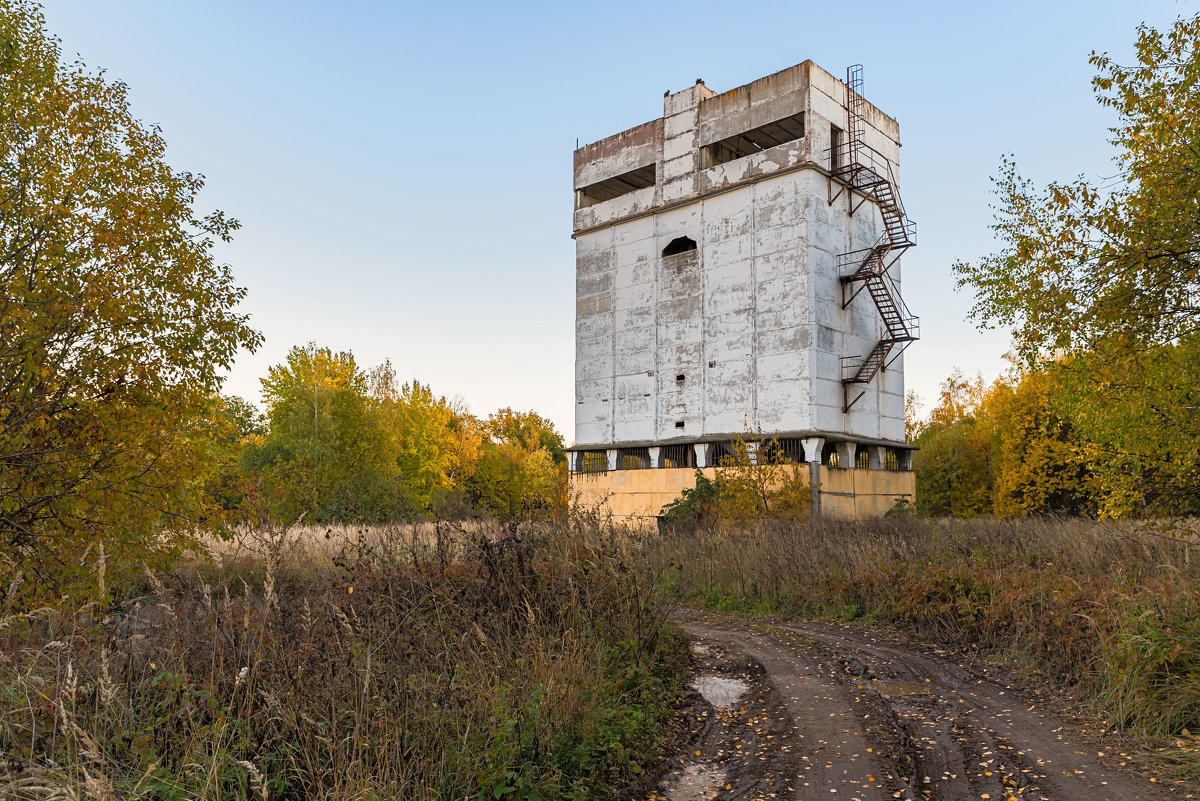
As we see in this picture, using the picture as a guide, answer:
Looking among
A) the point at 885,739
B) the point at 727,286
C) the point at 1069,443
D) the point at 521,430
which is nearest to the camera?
the point at 885,739

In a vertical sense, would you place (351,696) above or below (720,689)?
above

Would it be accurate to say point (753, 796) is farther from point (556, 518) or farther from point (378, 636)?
point (556, 518)

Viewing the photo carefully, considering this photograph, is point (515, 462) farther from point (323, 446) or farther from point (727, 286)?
point (727, 286)

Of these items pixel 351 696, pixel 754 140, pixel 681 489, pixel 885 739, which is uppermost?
pixel 754 140

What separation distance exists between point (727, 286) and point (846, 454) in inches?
336

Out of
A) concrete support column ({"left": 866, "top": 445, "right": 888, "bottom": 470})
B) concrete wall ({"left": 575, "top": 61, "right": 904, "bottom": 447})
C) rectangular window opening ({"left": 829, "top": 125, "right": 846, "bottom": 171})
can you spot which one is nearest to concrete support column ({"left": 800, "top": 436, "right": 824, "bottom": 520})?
concrete wall ({"left": 575, "top": 61, "right": 904, "bottom": 447})

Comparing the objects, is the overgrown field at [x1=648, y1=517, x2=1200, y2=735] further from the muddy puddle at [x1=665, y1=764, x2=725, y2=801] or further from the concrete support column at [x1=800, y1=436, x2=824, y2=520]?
the concrete support column at [x1=800, y1=436, x2=824, y2=520]

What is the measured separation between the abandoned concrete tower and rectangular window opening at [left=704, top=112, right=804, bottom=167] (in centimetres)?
10

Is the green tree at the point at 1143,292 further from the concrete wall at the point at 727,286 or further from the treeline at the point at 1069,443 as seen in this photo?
the concrete wall at the point at 727,286

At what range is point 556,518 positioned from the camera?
1197 centimetres

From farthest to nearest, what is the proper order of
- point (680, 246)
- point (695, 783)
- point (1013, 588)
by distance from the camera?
point (680, 246), point (1013, 588), point (695, 783)

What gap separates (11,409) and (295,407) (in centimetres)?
3572

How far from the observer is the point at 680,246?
36406 mm

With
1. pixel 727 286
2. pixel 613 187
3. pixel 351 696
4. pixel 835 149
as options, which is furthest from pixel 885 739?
pixel 613 187
